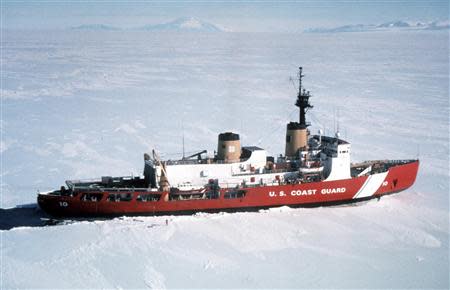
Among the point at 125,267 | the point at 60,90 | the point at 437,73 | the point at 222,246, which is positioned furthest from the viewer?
the point at 437,73

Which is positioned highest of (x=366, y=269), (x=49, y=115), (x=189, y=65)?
(x=189, y=65)

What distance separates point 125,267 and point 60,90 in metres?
30.6

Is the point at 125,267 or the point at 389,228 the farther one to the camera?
the point at 389,228

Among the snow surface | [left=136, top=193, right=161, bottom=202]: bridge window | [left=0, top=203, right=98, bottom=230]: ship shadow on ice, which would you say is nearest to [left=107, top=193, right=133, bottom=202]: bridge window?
[left=136, top=193, right=161, bottom=202]: bridge window

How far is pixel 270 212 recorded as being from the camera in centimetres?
1728

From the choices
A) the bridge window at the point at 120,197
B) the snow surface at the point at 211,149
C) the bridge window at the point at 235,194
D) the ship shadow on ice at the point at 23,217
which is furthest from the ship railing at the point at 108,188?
the bridge window at the point at 235,194

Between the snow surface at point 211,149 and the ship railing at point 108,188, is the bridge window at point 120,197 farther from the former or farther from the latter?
the snow surface at point 211,149

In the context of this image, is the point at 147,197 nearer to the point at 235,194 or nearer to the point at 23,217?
the point at 235,194

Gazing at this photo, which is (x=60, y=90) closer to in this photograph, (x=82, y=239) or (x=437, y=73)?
(x=82, y=239)

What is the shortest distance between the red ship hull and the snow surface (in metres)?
0.45

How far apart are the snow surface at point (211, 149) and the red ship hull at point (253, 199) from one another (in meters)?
0.45

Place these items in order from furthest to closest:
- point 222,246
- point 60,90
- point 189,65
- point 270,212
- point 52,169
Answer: point 189,65 < point 60,90 < point 52,169 < point 270,212 < point 222,246

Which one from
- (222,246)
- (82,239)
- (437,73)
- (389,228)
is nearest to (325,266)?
(222,246)

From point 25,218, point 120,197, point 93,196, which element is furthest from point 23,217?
point 120,197
